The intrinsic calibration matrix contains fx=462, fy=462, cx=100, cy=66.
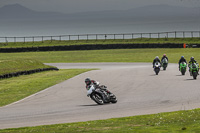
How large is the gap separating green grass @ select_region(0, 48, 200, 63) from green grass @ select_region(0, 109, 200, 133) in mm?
43588

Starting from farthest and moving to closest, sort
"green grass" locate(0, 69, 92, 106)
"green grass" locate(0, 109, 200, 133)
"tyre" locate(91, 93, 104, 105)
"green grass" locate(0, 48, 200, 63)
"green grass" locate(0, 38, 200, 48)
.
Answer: "green grass" locate(0, 38, 200, 48), "green grass" locate(0, 48, 200, 63), "green grass" locate(0, 69, 92, 106), "tyre" locate(91, 93, 104, 105), "green grass" locate(0, 109, 200, 133)

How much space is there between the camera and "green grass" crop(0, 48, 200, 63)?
6284 cm

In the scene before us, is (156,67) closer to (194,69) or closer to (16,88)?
(194,69)

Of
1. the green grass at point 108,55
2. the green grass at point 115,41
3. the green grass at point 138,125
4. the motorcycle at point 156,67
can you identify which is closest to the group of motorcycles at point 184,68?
the motorcycle at point 156,67

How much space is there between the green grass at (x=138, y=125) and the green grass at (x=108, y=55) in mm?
43588

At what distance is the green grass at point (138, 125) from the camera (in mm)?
12250

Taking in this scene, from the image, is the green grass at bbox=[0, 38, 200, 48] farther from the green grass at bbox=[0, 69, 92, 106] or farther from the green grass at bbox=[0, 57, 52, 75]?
the green grass at bbox=[0, 69, 92, 106]

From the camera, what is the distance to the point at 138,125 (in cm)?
1339

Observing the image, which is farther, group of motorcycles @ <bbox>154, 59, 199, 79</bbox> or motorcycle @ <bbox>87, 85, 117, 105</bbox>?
group of motorcycles @ <bbox>154, 59, 199, 79</bbox>

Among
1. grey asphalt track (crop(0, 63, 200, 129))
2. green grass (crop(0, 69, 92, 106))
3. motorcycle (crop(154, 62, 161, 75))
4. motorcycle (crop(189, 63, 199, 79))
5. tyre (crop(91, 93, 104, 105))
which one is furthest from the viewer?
motorcycle (crop(154, 62, 161, 75))

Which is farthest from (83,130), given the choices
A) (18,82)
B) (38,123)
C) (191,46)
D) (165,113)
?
(191,46)

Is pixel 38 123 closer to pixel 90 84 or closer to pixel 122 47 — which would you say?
pixel 90 84

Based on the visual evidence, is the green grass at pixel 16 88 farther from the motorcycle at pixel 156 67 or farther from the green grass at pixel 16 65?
the motorcycle at pixel 156 67

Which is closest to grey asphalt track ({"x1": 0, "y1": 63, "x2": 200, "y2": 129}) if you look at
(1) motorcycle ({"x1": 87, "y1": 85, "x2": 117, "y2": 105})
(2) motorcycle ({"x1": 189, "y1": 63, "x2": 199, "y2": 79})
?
(1) motorcycle ({"x1": 87, "y1": 85, "x2": 117, "y2": 105})
